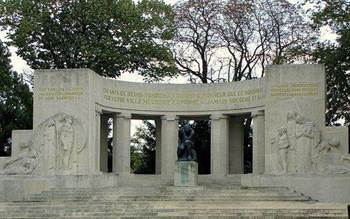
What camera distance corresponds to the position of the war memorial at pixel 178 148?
31141mm

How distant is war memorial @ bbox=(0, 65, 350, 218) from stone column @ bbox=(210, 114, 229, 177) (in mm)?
53

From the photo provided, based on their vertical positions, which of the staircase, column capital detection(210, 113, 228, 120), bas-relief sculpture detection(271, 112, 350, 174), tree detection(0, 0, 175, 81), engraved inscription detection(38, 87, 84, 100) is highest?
tree detection(0, 0, 175, 81)

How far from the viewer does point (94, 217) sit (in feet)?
87.0

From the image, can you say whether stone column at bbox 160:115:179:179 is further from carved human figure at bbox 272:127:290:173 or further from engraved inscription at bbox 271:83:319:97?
carved human figure at bbox 272:127:290:173

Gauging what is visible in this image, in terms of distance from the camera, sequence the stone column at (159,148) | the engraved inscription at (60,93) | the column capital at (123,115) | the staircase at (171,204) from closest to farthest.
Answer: the staircase at (171,204) < the engraved inscription at (60,93) < the column capital at (123,115) < the stone column at (159,148)

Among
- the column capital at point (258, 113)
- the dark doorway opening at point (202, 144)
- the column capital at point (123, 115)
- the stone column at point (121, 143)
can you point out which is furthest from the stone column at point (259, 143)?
the dark doorway opening at point (202, 144)

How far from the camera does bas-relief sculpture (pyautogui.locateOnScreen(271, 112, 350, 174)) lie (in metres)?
34.7

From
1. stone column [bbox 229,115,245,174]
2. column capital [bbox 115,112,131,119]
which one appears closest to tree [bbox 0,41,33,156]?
column capital [bbox 115,112,131,119]

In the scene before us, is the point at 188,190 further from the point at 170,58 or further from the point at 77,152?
the point at 170,58

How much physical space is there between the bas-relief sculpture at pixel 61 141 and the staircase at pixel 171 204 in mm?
3316

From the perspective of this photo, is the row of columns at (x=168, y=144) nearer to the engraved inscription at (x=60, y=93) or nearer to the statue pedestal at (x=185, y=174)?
the engraved inscription at (x=60, y=93)

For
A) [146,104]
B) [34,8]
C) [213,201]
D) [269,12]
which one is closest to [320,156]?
[213,201]

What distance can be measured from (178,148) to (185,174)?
1753mm

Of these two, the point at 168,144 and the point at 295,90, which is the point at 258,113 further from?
the point at 168,144
